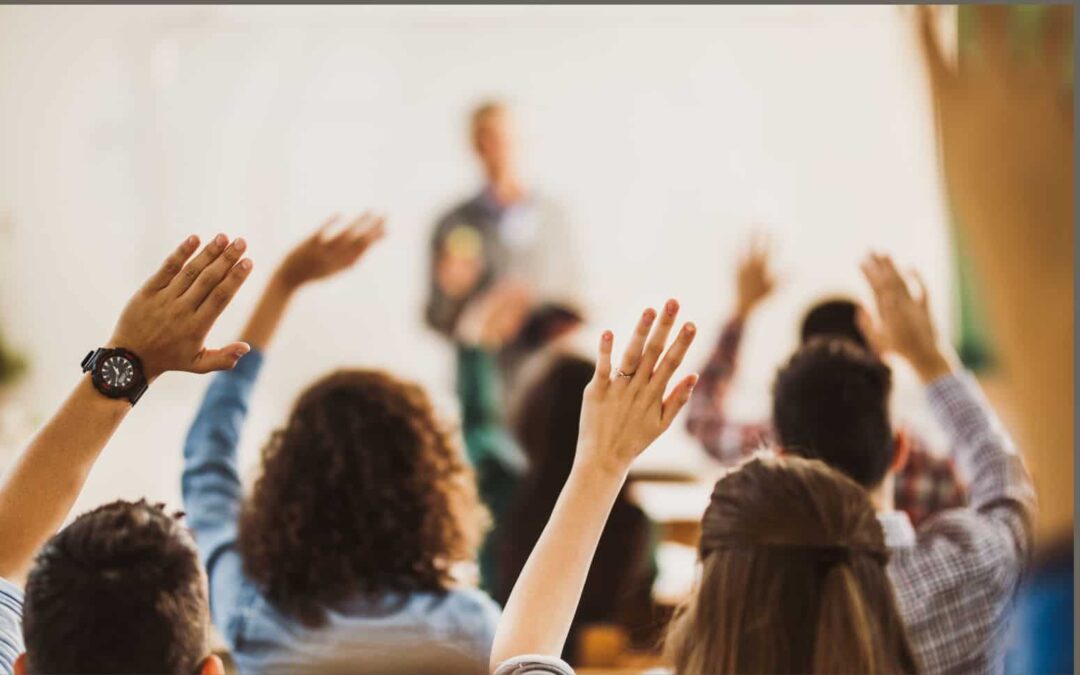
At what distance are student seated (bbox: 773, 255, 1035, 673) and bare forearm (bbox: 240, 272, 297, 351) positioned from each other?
75cm

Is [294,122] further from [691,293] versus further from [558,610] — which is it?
[558,610]

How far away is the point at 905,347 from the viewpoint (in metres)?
1.58

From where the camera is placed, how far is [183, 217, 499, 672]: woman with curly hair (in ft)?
4.46

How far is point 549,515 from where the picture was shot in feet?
8.18

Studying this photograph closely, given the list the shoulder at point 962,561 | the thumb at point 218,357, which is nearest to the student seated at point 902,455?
the shoulder at point 962,561

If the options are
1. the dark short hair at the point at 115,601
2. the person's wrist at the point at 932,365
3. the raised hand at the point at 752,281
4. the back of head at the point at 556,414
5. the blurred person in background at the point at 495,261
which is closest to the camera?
the dark short hair at the point at 115,601

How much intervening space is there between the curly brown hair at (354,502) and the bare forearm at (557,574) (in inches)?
14.0

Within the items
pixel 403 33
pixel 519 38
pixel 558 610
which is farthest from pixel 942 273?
pixel 558 610

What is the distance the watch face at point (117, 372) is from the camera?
112 cm

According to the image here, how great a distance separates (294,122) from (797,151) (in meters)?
1.66

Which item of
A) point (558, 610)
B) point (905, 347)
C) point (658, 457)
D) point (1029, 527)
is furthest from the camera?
point (658, 457)

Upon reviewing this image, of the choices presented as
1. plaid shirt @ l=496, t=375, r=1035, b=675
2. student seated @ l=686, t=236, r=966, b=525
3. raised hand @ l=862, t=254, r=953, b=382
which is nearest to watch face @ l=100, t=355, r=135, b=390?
plaid shirt @ l=496, t=375, r=1035, b=675

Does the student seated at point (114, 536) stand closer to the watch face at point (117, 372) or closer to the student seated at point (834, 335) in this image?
the watch face at point (117, 372)

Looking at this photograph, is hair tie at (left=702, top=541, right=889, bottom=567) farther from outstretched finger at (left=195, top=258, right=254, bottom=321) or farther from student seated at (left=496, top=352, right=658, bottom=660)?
student seated at (left=496, top=352, right=658, bottom=660)
